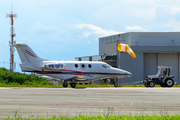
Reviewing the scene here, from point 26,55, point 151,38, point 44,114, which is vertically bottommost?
point 44,114

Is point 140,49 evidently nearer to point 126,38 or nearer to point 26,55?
point 126,38

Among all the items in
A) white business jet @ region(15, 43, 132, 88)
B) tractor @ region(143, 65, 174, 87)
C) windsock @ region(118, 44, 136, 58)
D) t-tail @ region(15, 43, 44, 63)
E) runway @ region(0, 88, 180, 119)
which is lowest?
runway @ region(0, 88, 180, 119)

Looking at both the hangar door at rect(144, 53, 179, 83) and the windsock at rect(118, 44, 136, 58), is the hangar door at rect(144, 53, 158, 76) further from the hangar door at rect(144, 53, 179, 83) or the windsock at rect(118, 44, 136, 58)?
the windsock at rect(118, 44, 136, 58)

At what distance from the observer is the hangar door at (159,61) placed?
5594 cm

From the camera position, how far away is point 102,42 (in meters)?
71.8

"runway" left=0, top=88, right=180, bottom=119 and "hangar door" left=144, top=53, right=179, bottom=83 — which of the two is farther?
"hangar door" left=144, top=53, right=179, bottom=83

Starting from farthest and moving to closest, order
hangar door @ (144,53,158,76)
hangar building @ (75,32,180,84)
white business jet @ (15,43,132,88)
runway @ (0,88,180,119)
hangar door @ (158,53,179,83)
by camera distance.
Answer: hangar door @ (158,53,179,83)
hangar door @ (144,53,158,76)
hangar building @ (75,32,180,84)
white business jet @ (15,43,132,88)
runway @ (0,88,180,119)

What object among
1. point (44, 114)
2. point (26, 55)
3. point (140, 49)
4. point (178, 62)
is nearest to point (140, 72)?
point (140, 49)

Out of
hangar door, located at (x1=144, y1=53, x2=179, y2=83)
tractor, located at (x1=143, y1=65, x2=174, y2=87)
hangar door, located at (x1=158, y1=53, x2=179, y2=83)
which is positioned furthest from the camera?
hangar door, located at (x1=158, y1=53, x2=179, y2=83)

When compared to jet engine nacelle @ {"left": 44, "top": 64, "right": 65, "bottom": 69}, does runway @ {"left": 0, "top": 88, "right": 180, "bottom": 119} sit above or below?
below

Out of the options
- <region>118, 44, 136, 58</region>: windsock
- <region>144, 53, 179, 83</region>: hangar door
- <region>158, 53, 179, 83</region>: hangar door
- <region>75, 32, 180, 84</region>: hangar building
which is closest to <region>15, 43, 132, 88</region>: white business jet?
<region>118, 44, 136, 58</region>: windsock

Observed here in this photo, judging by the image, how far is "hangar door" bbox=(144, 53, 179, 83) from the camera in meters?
55.9

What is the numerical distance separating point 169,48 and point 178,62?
3850 mm

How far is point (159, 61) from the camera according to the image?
184 ft
